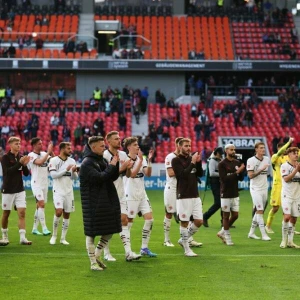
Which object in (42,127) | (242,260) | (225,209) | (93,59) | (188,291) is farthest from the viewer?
(93,59)

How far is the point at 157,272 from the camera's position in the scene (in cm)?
1388

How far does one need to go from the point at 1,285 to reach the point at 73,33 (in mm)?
44849

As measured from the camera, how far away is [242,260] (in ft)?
50.6

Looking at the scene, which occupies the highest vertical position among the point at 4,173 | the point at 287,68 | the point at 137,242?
the point at 287,68

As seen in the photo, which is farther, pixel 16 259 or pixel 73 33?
pixel 73 33

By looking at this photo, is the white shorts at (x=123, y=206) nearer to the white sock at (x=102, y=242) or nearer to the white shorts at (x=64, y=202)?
the white sock at (x=102, y=242)

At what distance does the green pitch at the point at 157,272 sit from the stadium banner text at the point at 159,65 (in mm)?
34896

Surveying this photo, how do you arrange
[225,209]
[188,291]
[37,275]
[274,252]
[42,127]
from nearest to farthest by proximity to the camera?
[188,291] → [37,275] → [274,252] → [225,209] → [42,127]

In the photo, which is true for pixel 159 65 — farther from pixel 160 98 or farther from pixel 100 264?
pixel 100 264

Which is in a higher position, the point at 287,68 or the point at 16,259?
the point at 287,68

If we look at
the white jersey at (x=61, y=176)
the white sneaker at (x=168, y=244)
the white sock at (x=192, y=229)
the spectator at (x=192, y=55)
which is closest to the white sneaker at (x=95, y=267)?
the white sock at (x=192, y=229)

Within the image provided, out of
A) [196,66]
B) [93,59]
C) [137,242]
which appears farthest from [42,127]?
[137,242]

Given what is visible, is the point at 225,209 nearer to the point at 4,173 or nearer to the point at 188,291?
the point at 4,173

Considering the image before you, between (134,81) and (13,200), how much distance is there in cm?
3882
